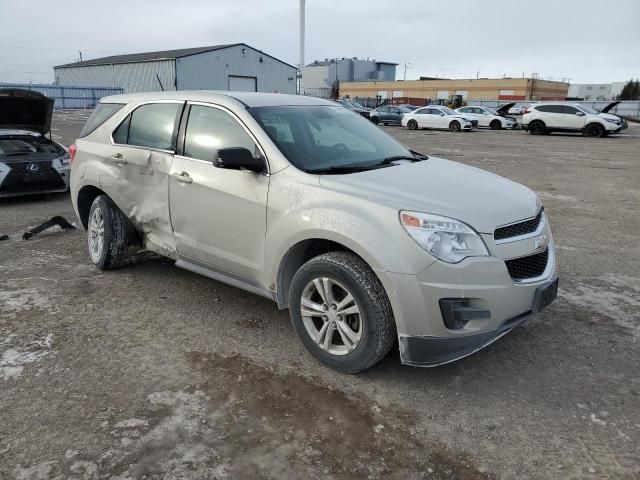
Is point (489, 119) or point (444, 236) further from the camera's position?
point (489, 119)

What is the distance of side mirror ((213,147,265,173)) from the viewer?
141 inches

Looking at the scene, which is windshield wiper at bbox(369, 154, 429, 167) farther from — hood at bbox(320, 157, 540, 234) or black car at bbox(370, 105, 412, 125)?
black car at bbox(370, 105, 412, 125)

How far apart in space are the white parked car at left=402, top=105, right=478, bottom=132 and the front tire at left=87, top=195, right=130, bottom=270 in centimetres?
2689

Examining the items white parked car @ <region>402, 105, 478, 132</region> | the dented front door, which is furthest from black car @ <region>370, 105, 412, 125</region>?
the dented front door

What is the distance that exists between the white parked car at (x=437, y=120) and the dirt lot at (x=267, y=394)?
25884mm

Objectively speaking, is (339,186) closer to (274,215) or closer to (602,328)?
(274,215)

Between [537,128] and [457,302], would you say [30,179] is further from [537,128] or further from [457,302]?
[537,128]

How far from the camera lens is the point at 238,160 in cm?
362

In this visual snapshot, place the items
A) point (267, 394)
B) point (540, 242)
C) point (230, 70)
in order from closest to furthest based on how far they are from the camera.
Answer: point (267, 394) < point (540, 242) < point (230, 70)

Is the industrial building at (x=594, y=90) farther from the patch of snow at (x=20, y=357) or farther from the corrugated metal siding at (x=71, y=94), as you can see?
the patch of snow at (x=20, y=357)

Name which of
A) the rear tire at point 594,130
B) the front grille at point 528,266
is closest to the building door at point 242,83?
the rear tire at point 594,130

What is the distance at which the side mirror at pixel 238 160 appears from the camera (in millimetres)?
3594

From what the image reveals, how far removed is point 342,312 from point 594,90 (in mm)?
102355

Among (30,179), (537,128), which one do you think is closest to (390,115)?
(537,128)
